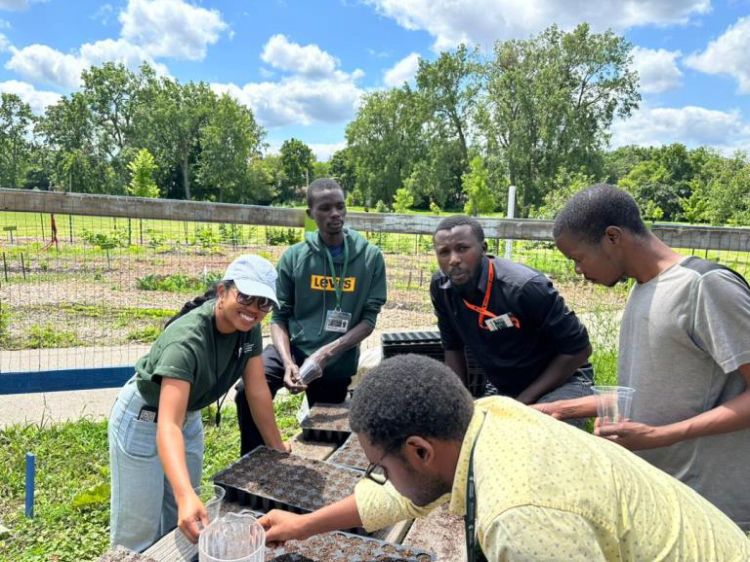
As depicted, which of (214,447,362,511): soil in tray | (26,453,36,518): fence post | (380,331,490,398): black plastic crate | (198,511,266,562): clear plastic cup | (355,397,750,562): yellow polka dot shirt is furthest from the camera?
(380,331,490,398): black plastic crate

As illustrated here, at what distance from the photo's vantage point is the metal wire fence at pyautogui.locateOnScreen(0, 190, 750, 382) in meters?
4.12

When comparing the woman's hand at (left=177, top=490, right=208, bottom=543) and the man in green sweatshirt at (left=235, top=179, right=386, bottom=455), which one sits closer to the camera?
the woman's hand at (left=177, top=490, right=208, bottom=543)

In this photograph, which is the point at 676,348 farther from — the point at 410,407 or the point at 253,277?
the point at 253,277

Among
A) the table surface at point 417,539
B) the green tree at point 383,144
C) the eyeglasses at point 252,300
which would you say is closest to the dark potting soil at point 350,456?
the table surface at point 417,539

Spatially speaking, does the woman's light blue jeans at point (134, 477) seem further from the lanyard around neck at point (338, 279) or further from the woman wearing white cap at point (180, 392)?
the lanyard around neck at point (338, 279)

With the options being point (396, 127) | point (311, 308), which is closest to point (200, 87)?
point (396, 127)

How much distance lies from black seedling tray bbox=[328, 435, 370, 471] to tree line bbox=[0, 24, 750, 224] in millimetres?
17115

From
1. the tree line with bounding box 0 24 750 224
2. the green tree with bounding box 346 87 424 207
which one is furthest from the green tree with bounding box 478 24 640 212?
the green tree with bounding box 346 87 424 207

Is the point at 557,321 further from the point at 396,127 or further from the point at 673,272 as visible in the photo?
the point at 396,127

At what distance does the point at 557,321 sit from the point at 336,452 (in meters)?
1.14

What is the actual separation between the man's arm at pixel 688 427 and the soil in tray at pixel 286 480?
2.96 ft

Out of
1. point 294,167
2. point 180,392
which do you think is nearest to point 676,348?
point 180,392

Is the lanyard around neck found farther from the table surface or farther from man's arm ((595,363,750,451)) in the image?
man's arm ((595,363,750,451))

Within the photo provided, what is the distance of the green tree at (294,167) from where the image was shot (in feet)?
222
